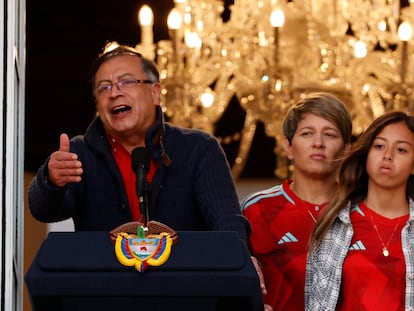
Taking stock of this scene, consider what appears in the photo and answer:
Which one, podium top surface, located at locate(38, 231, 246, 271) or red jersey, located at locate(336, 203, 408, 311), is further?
red jersey, located at locate(336, 203, 408, 311)

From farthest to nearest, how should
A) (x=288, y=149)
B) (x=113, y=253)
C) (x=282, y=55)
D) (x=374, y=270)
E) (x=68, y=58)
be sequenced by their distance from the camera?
1. (x=68, y=58)
2. (x=282, y=55)
3. (x=288, y=149)
4. (x=374, y=270)
5. (x=113, y=253)

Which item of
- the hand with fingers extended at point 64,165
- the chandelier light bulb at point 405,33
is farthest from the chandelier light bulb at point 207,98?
the hand with fingers extended at point 64,165

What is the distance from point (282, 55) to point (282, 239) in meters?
2.99

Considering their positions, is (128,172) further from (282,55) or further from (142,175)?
(282,55)

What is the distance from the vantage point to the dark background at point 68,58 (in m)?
8.45

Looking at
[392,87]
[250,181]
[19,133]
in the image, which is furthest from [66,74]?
[19,133]

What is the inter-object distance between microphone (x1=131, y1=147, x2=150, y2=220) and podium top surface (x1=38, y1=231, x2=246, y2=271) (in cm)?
15

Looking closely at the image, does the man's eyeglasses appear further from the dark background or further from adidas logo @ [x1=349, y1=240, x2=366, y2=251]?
the dark background

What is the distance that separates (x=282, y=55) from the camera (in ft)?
20.8

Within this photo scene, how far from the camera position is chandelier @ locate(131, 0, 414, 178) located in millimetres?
6113

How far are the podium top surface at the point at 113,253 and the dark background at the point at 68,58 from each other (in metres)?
6.14

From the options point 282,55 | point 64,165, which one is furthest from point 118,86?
point 282,55

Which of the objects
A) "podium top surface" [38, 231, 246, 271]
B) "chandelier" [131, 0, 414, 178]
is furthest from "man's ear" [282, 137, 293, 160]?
"chandelier" [131, 0, 414, 178]

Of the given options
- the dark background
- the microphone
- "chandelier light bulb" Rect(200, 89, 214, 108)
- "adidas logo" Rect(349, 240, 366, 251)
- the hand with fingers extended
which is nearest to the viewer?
the microphone
